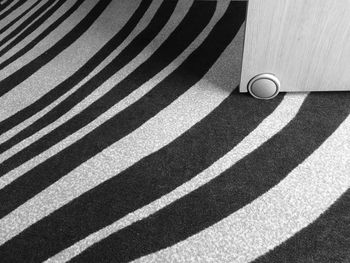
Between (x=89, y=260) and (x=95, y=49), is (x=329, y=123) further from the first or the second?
(x=95, y=49)

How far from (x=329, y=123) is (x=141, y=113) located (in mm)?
459

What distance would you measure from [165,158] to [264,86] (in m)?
0.31

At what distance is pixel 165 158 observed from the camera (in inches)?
31.9

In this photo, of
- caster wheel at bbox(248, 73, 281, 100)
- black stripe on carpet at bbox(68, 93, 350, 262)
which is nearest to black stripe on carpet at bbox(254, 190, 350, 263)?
black stripe on carpet at bbox(68, 93, 350, 262)

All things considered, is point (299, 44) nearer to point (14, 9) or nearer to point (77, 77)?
point (77, 77)

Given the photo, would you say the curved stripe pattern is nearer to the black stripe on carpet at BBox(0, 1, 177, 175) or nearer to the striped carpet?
the striped carpet

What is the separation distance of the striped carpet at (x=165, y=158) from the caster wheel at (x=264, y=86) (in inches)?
1.0

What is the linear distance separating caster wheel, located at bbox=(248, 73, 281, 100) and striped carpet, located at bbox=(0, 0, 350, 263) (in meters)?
0.02

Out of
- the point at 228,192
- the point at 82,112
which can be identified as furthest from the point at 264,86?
the point at 82,112

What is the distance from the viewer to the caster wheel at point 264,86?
34.4 inches

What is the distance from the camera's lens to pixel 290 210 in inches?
27.0

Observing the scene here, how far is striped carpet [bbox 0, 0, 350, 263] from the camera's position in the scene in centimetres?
66

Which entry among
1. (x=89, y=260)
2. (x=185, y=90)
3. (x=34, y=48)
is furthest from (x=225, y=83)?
(x=34, y=48)

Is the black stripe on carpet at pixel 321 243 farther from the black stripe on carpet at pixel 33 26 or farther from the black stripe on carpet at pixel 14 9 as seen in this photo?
the black stripe on carpet at pixel 14 9
